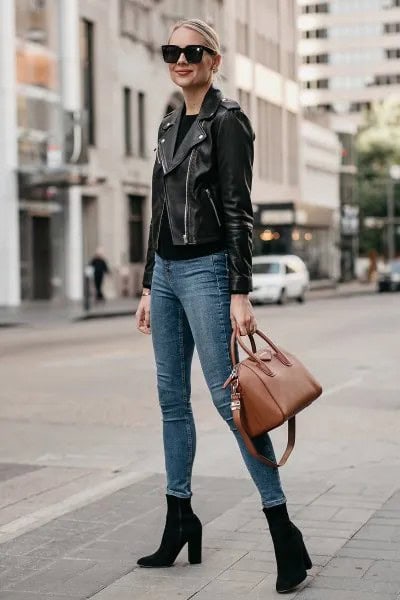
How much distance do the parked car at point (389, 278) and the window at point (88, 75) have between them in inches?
628

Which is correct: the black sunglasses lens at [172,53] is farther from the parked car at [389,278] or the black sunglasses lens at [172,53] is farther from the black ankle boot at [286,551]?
the parked car at [389,278]

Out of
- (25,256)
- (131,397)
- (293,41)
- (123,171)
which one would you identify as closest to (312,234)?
(293,41)

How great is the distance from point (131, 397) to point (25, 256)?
27.1 metres

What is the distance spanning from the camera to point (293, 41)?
75562 mm

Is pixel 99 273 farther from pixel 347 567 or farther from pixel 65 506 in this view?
pixel 347 567

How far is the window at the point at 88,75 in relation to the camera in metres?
45.1

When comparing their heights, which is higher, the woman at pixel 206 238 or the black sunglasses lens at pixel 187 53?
the black sunglasses lens at pixel 187 53

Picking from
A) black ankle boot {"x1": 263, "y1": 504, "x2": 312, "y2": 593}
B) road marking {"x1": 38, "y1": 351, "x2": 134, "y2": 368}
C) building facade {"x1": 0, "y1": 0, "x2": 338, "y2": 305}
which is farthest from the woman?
building facade {"x1": 0, "y1": 0, "x2": 338, "y2": 305}

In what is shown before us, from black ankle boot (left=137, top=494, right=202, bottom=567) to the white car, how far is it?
35.7 metres

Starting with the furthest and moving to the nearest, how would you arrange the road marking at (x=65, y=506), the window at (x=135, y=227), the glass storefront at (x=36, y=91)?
the window at (x=135, y=227), the glass storefront at (x=36, y=91), the road marking at (x=65, y=506)

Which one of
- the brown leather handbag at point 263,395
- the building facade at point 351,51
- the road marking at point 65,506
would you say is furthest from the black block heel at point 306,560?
the building facade at point 351,51

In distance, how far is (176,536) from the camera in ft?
17.0

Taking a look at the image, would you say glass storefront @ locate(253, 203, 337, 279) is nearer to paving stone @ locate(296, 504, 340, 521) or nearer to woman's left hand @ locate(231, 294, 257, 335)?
paving stone @ locate(296, 504, 340, 521)

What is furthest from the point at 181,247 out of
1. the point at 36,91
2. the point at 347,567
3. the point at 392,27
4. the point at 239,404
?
the point at 392,27
